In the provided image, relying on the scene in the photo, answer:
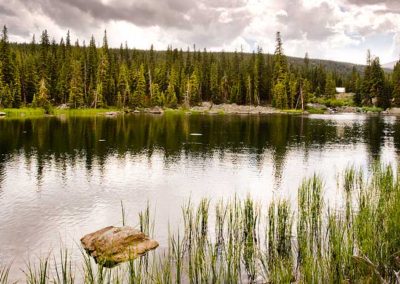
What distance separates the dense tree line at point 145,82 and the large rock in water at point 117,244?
107 metres

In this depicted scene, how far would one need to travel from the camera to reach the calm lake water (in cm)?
2525

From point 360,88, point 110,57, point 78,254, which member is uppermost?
point 110,57

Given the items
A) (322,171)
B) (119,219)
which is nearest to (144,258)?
(119,219)

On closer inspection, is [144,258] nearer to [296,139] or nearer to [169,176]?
[169,176]

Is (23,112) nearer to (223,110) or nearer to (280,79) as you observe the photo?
(223,110)

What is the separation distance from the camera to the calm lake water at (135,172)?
82.8 ft

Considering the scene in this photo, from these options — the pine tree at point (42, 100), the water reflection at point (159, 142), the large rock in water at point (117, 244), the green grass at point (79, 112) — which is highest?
the pine tree at point (42, 100)

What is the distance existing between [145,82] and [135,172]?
123 meters

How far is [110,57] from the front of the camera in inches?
6496

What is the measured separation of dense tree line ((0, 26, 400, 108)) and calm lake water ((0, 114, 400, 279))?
6360 cm

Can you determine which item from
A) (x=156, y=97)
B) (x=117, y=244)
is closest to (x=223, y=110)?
(x=156, y=97)

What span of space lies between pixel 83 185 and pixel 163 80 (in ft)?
457

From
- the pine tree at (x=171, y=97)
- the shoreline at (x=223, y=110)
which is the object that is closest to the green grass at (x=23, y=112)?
the shoreline at (x=223, y=110)

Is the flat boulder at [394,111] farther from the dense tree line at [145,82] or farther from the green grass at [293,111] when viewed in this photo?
the green grass at [293,111]
